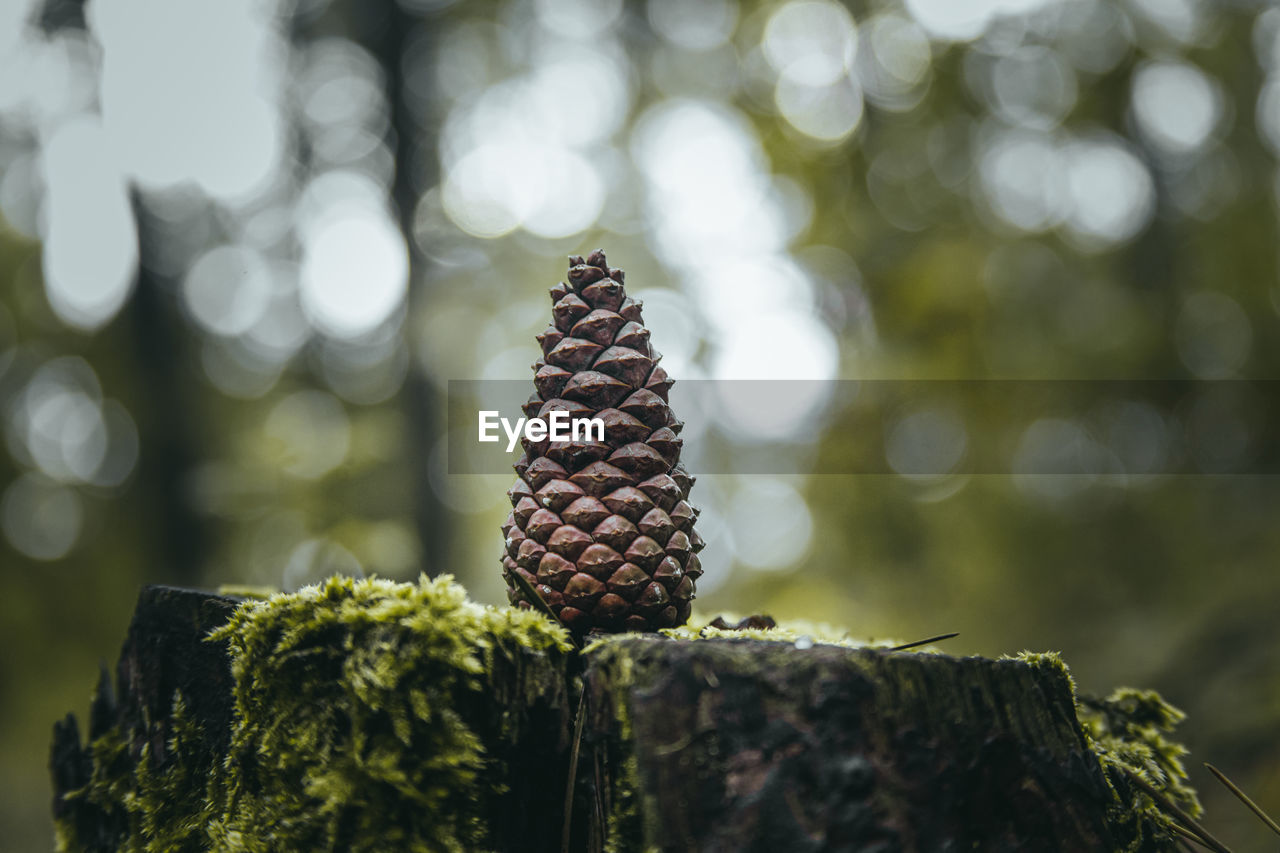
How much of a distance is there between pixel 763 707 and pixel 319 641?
89cm

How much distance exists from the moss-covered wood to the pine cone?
0.21 meters

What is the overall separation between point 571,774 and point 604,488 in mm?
640

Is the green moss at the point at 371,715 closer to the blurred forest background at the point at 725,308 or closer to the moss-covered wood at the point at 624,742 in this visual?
the moss-covered wood at the point at 624,742

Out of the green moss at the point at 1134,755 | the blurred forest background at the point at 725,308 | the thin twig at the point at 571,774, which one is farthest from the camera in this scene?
the blurred forest background at the point at 725,308

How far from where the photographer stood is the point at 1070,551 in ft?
21.1

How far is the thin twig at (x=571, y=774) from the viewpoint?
147 cm

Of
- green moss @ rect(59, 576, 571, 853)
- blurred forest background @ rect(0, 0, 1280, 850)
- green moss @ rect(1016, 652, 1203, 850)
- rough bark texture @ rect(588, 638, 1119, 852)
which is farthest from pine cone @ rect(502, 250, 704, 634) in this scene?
blurred forest background @ rect(0, 0, 1280, 850)

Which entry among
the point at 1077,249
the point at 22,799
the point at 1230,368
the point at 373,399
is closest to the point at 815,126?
the point at 1077,249

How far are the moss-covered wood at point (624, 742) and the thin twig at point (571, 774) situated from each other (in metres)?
0.03

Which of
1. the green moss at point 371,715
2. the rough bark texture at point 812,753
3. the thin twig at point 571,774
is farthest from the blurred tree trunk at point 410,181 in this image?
the rough bark texture at point 812,753

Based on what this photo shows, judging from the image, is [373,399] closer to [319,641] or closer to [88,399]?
[88,399]

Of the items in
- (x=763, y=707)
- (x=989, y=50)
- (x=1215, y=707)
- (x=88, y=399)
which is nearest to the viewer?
(x=763, y=707)

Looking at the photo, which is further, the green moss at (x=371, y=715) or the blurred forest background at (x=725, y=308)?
the blurred forest background at (x=725, y=308)

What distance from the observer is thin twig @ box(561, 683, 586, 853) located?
1.47 m
